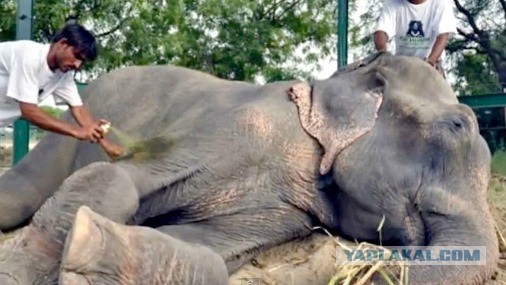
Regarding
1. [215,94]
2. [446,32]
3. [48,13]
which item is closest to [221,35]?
[48,13]

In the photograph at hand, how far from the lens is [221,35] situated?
1944 cm

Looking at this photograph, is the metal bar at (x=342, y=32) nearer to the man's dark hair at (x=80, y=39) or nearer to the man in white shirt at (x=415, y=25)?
the man in white shirt at (x=415, y=25)

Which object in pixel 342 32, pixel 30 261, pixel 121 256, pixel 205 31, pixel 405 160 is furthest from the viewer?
pixel 205 31

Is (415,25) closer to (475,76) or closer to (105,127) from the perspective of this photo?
(105,127)

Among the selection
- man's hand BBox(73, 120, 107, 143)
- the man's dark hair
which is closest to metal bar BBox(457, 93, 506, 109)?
the man's dark hair

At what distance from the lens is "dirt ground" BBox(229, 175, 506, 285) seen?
10.7 feet

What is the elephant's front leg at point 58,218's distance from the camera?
2826mm

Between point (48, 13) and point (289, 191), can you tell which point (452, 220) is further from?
point (48, 13)

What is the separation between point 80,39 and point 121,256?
1.93m

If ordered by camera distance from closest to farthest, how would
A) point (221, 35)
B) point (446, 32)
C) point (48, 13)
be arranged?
point (446, 32) → point (48, 13) → point (221, 35)

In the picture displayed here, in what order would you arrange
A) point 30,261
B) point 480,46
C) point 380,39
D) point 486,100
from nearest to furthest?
point 30,261
point 380,39
point 486,100
point 480,46

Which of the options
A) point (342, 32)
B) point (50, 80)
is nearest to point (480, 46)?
point (342, 32)

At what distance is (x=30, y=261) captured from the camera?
9.33 ft

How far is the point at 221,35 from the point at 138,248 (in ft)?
55.9
